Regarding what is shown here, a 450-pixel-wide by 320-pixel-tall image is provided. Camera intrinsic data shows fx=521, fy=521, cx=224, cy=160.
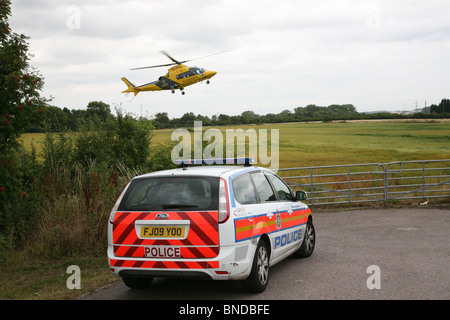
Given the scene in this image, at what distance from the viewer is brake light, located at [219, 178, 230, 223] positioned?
662 centimetres

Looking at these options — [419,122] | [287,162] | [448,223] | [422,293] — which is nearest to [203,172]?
[422,293]

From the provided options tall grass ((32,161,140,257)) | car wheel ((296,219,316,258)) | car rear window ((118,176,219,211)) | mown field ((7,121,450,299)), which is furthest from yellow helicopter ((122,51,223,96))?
car rear window ((118,176,219,211))

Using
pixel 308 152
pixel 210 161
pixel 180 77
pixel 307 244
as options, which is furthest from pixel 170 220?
pixel 308 152

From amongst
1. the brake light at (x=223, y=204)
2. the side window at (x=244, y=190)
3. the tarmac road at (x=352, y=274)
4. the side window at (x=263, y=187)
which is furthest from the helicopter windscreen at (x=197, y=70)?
the brake light at (x=223, y=204)

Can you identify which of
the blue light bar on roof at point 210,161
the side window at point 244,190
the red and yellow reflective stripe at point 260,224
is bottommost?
the red and yellow reflective stripe at point 260,224

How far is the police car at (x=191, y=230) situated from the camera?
655 centimetres

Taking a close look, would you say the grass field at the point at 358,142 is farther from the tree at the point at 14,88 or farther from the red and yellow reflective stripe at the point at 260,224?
the red and yellow reflective stripe at the point at 260,224

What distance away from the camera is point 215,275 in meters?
6.52

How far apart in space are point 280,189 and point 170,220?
3.05m

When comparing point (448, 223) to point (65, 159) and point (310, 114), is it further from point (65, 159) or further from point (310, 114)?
point (310, 114)

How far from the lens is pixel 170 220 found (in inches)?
262

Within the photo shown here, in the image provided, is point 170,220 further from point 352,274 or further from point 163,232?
point 352,274

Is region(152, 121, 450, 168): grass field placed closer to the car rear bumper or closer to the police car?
the police car

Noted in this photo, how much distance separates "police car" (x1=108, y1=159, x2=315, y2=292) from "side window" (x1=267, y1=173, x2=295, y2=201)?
136cm
